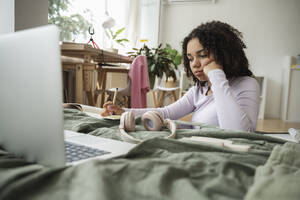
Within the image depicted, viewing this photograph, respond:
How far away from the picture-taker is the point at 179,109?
146cm

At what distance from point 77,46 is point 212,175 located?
1975mm

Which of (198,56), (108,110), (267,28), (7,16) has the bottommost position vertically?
(108,110)

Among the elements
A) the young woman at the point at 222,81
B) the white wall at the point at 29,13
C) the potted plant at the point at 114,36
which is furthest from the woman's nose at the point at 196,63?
the potted plant at the point at 114,36

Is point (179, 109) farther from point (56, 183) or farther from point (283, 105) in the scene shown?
point (283, 105)

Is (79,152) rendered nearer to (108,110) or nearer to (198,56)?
(108,110)

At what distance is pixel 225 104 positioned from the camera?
108 centimetres

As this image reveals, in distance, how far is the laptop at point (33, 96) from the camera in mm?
328

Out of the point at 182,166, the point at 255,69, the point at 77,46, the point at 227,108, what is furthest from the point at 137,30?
the point at 182,166

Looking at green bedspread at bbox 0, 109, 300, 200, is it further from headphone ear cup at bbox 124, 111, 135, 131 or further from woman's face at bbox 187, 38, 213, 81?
woman's face at bbox 187, 38, 213, 81

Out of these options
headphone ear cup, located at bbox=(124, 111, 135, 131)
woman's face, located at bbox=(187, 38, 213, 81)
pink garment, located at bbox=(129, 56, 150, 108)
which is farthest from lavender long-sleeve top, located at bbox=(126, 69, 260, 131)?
pink garment, located at bbox=(129, 56, 150, 108)

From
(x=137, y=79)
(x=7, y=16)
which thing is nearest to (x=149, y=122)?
(x=7, y=16)

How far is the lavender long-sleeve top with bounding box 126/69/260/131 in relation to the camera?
1065mm

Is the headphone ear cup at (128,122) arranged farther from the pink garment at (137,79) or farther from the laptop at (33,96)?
the pink garment at (137,79)

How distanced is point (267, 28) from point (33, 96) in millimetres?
5412
